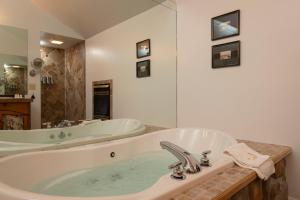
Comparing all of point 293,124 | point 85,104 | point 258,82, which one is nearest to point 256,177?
point 293,124

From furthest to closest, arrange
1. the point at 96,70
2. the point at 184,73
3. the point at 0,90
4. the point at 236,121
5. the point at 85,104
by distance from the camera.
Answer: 1. the point at 184,73
2. the point at 236,121
3. the point at 96,70
4. the point at 85,104
5. the point at 0,90

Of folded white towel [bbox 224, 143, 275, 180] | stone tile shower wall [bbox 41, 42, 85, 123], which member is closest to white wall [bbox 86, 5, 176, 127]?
stone tile shower wall [bbox 41, 42, 85, 123]

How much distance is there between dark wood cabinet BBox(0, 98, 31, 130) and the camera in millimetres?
1222

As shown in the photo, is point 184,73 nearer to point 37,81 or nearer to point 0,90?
point 37,81

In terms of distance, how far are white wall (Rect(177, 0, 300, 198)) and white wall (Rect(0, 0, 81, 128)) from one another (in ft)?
5.35

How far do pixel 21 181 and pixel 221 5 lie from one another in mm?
2375

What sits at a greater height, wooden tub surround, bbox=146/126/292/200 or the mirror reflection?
the mirror reflection

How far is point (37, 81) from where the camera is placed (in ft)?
4.46

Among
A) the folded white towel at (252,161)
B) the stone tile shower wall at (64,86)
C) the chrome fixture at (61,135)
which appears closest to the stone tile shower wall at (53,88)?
the stone tile shower wall at (64,86)

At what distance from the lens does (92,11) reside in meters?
1.97

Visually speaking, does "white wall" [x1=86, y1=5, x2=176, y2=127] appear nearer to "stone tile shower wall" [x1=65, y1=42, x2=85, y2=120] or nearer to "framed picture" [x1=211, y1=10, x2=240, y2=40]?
"stone tile shower wall" [x1=65, y1=42, x2=85, y2=120]

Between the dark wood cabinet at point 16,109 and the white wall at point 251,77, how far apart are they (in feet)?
5.79

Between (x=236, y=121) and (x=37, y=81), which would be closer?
(x=37, y=81)

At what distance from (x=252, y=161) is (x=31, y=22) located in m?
1.71
